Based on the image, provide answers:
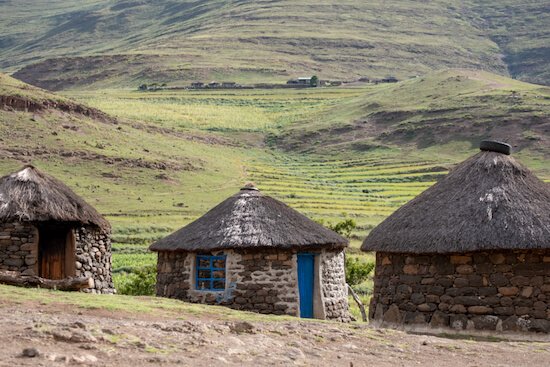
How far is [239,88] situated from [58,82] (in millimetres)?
41680

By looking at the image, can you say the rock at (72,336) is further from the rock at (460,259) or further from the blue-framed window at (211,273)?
the blue-framed window at (211,273)

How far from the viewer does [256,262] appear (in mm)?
28000

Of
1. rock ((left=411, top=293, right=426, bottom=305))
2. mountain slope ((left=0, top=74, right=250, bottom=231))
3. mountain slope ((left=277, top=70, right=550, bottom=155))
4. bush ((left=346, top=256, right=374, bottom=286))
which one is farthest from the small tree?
rock ((left=411, top=293, right=426, bottom=305))

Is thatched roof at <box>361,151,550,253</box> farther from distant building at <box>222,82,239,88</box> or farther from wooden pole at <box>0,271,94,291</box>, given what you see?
distant building at <box>222,82,239,88</box>

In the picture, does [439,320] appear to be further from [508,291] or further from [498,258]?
[498,258]

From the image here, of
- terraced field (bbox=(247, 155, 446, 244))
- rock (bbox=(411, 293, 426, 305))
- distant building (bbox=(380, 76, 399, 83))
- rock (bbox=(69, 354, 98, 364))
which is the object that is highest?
distant building (bbox=(380, 76, 399, 83))

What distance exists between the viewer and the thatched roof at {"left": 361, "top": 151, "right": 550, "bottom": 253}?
22.4m

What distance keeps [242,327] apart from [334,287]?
11234 mm

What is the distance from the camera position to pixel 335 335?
1942 cm

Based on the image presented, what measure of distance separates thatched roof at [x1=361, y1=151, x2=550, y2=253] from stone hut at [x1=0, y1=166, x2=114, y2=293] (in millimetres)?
9884

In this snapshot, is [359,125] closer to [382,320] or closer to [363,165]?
[363,165]

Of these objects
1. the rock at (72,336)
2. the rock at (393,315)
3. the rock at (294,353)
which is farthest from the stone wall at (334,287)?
the rock at (72,336)

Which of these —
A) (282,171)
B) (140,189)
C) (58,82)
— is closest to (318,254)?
(140,189)

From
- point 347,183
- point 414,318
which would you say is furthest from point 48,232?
point 347,183
